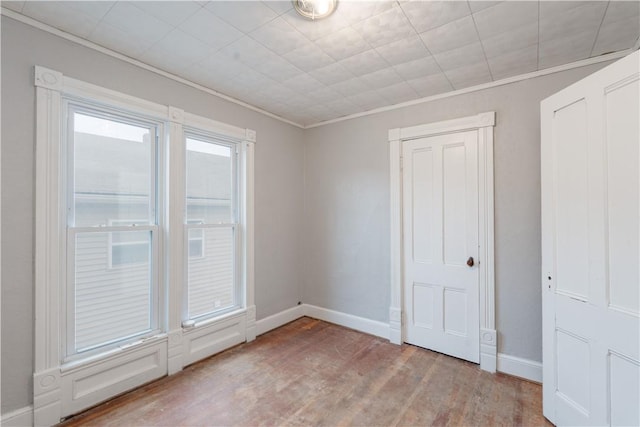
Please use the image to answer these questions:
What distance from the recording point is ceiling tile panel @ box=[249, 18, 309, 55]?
1.87 meters

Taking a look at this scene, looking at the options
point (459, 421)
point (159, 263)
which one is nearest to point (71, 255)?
point (159, 263)

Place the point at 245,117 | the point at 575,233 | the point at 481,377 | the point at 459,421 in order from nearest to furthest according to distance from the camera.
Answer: the point at 575,233, the point at 459,421, the point at 481,377, the point at 245,117

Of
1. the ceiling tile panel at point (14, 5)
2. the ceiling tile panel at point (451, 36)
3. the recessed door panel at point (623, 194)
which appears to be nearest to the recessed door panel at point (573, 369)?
the recessed door panel at point (623, 194)

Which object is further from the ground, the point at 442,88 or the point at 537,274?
the point at 442,88

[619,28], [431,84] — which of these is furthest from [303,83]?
[619,28]

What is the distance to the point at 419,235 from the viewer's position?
120 inches

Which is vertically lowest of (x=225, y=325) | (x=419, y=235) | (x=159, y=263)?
(x=225, y=325)

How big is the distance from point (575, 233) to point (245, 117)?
3067mm

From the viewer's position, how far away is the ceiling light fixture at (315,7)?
1.65m

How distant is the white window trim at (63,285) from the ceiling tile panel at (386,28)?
1.70 meters

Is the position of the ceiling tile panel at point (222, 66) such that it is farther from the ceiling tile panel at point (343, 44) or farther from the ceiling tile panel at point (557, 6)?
the ceiling tile panel at point (557, 6)

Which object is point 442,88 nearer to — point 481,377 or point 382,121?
point 382,121

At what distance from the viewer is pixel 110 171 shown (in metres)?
2.27

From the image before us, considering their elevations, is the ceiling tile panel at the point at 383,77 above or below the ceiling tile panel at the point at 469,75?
above
